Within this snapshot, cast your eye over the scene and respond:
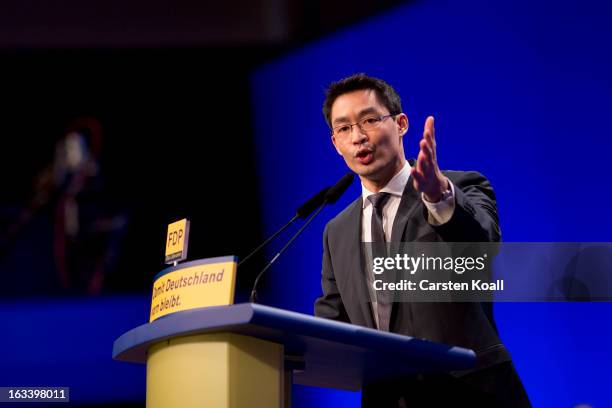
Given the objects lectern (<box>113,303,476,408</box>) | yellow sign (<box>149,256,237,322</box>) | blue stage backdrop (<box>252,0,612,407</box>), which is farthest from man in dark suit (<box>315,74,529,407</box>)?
→ blue stage backdrop (<box>252,0,612,407</box>)

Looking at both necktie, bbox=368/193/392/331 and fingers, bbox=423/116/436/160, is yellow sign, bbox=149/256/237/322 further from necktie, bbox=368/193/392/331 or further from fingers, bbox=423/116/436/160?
necktie, bbox=368/193/392/331

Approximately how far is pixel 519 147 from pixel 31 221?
97.4 inches

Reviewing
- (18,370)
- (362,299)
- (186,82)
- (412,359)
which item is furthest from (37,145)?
(412,359)

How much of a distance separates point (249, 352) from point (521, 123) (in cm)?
174

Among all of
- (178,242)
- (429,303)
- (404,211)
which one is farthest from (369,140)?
(178,242)

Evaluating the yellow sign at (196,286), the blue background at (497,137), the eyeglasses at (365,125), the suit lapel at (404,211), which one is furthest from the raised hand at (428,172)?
the blue background at (497,137)

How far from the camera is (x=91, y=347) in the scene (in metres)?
3.94

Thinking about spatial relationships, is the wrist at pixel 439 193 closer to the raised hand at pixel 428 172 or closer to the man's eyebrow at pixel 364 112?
the raised hand at pixel 428 172

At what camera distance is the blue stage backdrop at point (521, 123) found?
2.72 meters

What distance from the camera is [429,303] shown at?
1.90 m

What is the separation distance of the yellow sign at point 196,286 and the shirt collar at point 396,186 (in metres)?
0.69

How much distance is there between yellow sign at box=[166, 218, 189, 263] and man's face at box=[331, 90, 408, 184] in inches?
23.7

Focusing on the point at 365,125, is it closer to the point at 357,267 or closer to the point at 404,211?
the point at 404,211

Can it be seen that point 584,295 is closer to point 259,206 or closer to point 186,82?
point 259,206
